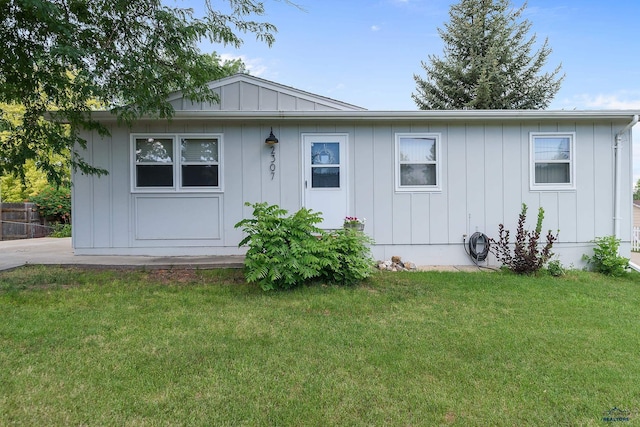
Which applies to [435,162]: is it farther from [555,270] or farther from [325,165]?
[555,270]

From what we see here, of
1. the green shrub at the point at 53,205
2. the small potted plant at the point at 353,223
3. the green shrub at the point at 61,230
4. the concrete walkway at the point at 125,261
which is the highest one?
the green shrub at the point at 53,205

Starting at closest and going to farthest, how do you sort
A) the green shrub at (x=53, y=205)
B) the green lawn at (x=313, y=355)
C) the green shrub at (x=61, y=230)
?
the green lawn at (x=313, y=355)
the green shrub at (x=61, y=230)
the green shrub at (x=53, y=205)

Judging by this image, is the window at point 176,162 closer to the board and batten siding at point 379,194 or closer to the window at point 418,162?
the board and batten siding at point 379,194

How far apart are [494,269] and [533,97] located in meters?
14.0

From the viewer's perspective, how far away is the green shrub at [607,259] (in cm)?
533

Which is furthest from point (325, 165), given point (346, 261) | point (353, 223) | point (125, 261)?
point (125, 261)

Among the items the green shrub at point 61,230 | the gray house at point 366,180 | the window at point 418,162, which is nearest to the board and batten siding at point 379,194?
the gray house at point 366,180

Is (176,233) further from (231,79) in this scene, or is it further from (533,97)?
(533,97)

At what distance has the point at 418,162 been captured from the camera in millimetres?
5852

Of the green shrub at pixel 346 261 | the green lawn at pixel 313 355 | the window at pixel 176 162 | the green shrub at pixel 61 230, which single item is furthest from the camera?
the green shrub at pixel 61 230

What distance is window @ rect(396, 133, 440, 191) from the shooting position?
19.1 feet

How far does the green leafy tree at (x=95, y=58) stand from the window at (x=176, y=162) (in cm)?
69

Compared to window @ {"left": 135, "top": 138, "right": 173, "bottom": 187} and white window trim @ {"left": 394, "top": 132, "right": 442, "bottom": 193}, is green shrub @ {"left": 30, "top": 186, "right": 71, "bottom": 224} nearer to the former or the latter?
window @ {"left": 135, "top": 138, "right": 173, "bottom": 187}

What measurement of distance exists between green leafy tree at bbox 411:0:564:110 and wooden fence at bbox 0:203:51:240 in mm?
17432
